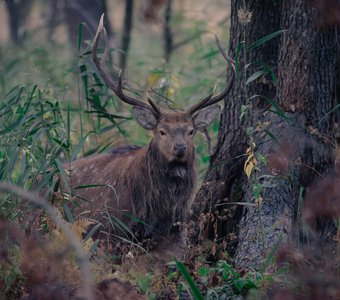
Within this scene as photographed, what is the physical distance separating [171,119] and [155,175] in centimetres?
53

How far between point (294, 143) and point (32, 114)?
94.0 inches

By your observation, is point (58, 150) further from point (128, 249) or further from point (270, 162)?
point (270, 162)

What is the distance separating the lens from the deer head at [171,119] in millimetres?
7230

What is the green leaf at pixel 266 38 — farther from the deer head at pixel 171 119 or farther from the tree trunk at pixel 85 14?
the tree trunk at pixel 85 14

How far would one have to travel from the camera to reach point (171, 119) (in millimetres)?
7492

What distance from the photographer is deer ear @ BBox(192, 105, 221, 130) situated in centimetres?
761

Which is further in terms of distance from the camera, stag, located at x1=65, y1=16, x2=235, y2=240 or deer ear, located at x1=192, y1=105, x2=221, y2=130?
deer ear, located at x1=192, y1=105, x2=221, y2=130

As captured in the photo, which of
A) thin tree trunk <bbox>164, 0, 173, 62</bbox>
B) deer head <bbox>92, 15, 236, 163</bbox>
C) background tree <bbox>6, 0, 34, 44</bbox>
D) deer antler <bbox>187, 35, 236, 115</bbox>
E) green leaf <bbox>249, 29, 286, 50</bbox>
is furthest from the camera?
background tree <bbox>6, 0, 34, 44</bbox>

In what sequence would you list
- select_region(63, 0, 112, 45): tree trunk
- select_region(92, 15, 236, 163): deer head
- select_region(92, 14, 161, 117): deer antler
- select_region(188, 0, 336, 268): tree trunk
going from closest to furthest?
select_region(188, 0, 336, 268): tree trunk → select_region(92, 14, 161, 117): deer antler → select_region(92, 15, 236, 163): deer head → select_region(63, 0, 112, 45): tree trunk

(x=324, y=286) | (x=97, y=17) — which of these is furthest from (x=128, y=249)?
(x=97, y=17)

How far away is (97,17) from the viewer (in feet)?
43.4

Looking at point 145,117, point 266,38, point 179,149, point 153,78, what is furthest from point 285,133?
point 153,78

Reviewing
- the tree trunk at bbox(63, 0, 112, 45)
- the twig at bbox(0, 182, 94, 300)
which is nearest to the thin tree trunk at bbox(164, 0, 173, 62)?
the tree trunk at bbox(63, 0, 112, 45)

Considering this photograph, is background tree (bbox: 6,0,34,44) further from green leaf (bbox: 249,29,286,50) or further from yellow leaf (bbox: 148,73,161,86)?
green leaf (bbox: 249,29,286,50)
